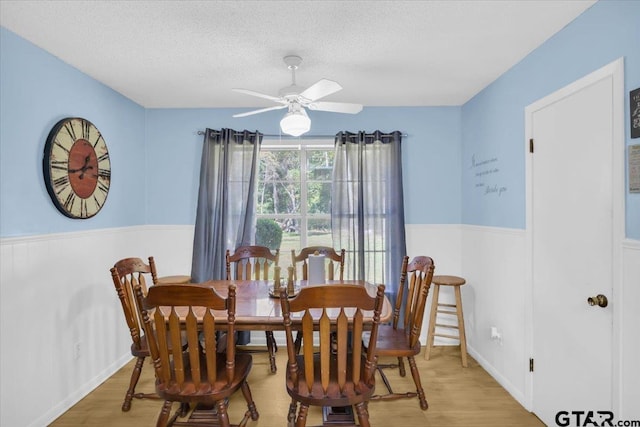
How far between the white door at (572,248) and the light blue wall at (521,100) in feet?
0.37

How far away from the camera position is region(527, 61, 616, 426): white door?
71.9 inches

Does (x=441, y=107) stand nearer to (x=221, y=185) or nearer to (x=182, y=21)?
(x=221, y=185)

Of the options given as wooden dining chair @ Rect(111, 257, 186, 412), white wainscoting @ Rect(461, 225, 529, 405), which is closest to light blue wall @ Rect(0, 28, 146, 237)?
wooden dining chair @ Rect(111, 257, 186, 412)

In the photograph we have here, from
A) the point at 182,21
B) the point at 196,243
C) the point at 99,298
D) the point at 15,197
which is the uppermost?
the point at 182,21

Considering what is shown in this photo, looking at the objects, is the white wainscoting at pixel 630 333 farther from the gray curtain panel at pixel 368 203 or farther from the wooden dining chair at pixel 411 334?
the gray curtain panel at pixel 368 203

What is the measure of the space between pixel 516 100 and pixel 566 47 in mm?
572

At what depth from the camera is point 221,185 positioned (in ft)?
11.8

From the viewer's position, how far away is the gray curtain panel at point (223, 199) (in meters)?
3.54

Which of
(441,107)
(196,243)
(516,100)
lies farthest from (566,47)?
(196,243)

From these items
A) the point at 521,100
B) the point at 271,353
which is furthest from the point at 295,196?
the point at 521,100

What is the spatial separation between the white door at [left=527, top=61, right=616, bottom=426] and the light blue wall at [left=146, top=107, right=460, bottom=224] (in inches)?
49.2
